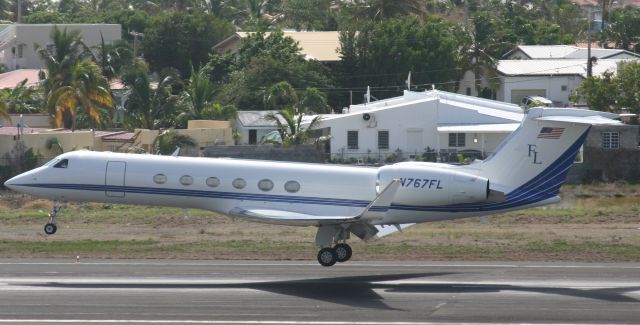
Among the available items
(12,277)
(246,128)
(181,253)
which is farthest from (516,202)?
(246,128)

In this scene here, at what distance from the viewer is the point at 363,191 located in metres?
27.8

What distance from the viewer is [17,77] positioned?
83.4 meters

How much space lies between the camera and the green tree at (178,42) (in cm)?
8975


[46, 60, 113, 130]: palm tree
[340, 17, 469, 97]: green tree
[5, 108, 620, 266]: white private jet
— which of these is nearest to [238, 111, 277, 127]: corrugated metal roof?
[46, 60, 113, 130]: palm tree

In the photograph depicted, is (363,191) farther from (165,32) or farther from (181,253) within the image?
(165,32)

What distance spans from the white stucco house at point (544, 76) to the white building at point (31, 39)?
29285 mm

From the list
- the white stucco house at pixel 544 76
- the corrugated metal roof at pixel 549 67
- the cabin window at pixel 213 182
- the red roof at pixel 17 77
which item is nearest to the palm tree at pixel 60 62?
the red roof at pixel 17 77

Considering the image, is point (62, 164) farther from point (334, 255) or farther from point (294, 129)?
point (294, 129)

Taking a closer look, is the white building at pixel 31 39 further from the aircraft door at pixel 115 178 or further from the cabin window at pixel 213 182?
the cabin window at pixel 213 182

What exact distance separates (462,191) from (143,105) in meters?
36.0

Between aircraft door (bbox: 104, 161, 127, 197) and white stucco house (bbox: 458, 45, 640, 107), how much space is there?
4598cm

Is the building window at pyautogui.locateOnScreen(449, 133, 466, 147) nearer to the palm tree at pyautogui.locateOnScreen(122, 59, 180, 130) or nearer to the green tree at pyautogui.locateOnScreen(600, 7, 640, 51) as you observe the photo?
the palm tree at pyautogui.locateOnScreen(122, 59, 180, 130)

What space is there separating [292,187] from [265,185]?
0.63 metres

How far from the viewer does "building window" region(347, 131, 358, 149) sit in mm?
53625
